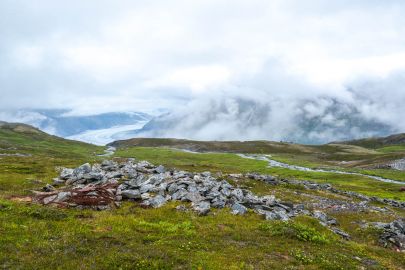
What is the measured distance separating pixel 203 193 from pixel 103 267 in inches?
798

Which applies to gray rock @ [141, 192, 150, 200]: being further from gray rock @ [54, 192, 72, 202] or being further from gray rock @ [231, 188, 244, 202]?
gray rock @ [231, 188, 244, 202]

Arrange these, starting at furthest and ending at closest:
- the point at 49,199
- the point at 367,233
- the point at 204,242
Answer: the point at 367,233, the point at 49,199, the point at 204,242

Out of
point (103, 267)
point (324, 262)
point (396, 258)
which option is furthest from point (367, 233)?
point (103, 267)

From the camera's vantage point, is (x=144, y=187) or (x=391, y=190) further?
(x=391, y=190)

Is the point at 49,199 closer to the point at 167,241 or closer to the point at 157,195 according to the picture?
the point at 157,195

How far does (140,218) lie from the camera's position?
2775cm

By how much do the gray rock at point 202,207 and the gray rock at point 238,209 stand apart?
7.61ft

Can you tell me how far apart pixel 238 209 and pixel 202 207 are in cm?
343

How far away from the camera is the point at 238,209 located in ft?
108

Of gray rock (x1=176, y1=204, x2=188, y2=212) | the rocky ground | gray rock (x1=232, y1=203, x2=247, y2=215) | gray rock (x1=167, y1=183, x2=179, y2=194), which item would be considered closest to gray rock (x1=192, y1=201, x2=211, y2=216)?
the rocky ground

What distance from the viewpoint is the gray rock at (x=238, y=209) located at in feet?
106

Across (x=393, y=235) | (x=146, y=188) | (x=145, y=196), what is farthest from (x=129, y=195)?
(x=393, y=235)

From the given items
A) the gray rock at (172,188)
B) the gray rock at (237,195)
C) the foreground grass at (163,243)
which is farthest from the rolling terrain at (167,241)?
the gray rock at (172,188)

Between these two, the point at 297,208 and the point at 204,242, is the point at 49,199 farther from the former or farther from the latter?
the point at 297,208
